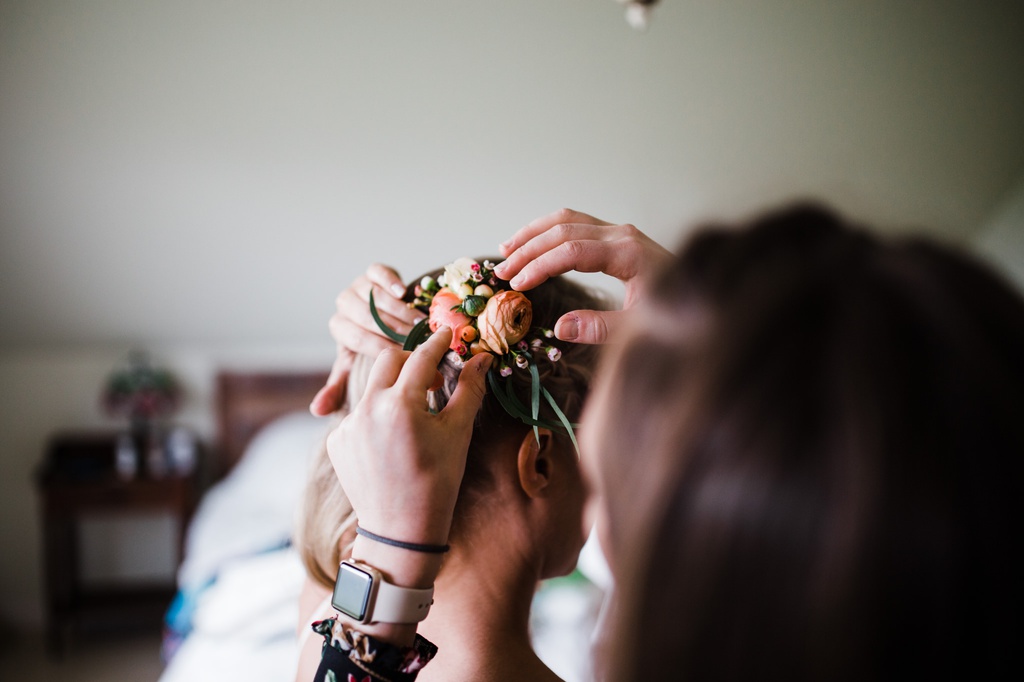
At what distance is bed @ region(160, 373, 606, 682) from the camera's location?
179cm

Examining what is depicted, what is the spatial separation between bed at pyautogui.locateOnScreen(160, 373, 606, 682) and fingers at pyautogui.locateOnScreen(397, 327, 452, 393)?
428 mm

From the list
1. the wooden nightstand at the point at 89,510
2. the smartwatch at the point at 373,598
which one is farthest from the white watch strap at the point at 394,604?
the wooden nightstand at the point at 89,510

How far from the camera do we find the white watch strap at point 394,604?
70cm

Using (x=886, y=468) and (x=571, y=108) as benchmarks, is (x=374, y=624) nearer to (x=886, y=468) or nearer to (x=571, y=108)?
(x=886, y=468)

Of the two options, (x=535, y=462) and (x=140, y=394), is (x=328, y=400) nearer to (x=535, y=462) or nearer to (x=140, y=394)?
(x=535, y=462)

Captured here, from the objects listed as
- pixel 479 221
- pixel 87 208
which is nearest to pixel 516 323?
pixel 479 221

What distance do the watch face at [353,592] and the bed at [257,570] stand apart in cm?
45

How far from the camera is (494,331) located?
0.86m

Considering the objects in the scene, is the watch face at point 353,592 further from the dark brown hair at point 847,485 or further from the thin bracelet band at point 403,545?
the dark brown hair at point 847,485

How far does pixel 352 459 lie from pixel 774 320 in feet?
1.60

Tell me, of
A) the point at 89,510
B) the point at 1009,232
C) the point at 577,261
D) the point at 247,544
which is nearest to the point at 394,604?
the point at 577,261

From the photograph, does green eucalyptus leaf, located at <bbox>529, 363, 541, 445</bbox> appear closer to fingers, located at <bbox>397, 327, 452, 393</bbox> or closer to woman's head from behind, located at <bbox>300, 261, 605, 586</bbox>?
woman's head from behind, located at <bbox>300, 261, 605, 586</bbox>

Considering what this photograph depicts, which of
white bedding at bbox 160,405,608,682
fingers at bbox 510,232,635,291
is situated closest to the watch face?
fingers at bbox 510,232,635,291

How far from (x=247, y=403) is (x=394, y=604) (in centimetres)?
322
